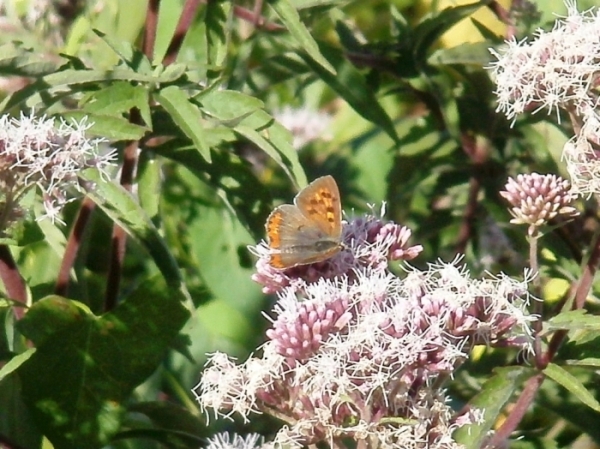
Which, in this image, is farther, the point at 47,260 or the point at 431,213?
the point at 431,213

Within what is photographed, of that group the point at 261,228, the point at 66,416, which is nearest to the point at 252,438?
the point at 66,416

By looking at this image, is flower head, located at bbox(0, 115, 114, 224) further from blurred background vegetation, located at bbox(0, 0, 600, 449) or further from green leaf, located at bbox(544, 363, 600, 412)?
green leaf, located at bbox(544, 363, 600, 412)

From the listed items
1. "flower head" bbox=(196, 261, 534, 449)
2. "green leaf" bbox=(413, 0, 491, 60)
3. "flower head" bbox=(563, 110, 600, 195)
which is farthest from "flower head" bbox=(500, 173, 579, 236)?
"green leaf" bbox=(413, 0, 491, 60)

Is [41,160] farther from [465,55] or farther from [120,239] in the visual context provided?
[465,55]

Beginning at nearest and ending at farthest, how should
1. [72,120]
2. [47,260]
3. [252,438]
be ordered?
[252,438] < [72,120] < [47,260]

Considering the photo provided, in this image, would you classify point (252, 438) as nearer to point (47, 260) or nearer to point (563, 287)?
point (47, 260)

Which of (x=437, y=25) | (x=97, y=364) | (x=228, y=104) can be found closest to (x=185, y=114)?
(x=228, y=104)

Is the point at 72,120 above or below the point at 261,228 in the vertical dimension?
above
